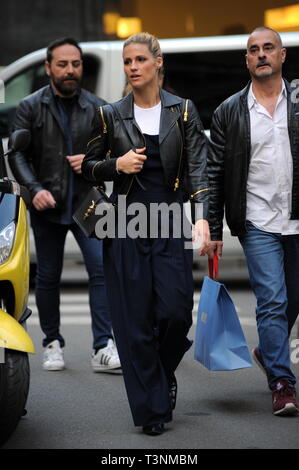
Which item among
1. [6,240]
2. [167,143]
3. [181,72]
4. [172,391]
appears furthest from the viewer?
[181,72]

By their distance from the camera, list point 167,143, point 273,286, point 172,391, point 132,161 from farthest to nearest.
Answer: point 273,286 < point 172,391 < point 167,143 < point 132,161

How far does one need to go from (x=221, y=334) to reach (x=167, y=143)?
111 cm

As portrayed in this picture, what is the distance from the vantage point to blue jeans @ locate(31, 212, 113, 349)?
7410 mm

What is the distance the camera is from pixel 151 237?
5.65 meters

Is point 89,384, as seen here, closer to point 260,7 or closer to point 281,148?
point 281,148

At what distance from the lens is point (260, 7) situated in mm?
16250

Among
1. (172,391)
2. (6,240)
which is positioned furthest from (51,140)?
(6,240)

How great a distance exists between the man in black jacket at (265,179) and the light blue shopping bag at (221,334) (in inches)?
4.7

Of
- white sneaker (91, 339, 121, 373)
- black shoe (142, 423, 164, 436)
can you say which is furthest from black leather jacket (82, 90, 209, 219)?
white sneaker (91, 339, 121, 373)

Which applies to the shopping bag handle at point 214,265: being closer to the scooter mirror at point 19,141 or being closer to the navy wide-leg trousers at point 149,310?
the navy wide-leg trousers at point 149,310

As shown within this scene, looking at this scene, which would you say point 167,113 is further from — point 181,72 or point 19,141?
point 181,72

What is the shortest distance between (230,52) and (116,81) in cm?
112

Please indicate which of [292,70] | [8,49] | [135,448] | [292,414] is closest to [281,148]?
[292,414]
